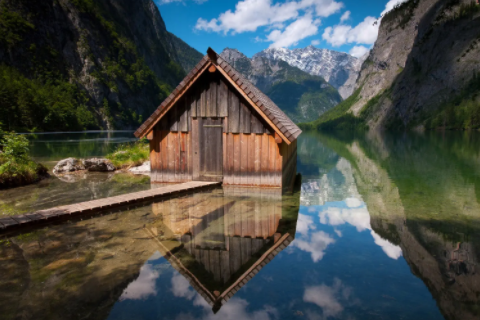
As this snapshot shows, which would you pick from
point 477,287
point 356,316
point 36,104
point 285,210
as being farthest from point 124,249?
point 36,104

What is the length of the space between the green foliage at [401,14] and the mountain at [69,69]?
5094 inches

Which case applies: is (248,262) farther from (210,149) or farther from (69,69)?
(69,69)

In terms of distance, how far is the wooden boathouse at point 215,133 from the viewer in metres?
12.8

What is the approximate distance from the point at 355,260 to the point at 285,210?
3.97m

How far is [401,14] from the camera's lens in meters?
163

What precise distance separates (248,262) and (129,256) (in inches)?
97.5

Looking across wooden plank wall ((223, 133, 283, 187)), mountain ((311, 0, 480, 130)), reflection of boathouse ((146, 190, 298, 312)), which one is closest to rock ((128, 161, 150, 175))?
wooden plank wall ((223, 133, 283, 187))

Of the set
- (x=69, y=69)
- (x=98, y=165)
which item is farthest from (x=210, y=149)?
(x=69, y=69)

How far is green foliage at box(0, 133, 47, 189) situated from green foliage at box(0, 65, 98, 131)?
71.2m

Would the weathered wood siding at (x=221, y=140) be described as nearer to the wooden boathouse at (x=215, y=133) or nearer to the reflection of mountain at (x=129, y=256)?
the wooden boathouse at (x=215, y=133)

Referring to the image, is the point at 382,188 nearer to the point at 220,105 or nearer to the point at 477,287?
the point at 220,105

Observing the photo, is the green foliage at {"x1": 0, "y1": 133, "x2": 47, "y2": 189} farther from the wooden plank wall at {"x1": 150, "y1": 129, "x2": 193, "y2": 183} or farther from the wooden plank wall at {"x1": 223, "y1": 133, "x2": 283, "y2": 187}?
the wooden plank wall at {"x1": 223, "y1": 133, "x2": 283, "y2": 187}

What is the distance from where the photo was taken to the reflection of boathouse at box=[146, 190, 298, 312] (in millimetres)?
5961

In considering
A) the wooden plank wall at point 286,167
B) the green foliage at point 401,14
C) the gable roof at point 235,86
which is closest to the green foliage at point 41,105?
the gable roof at point 235,86
